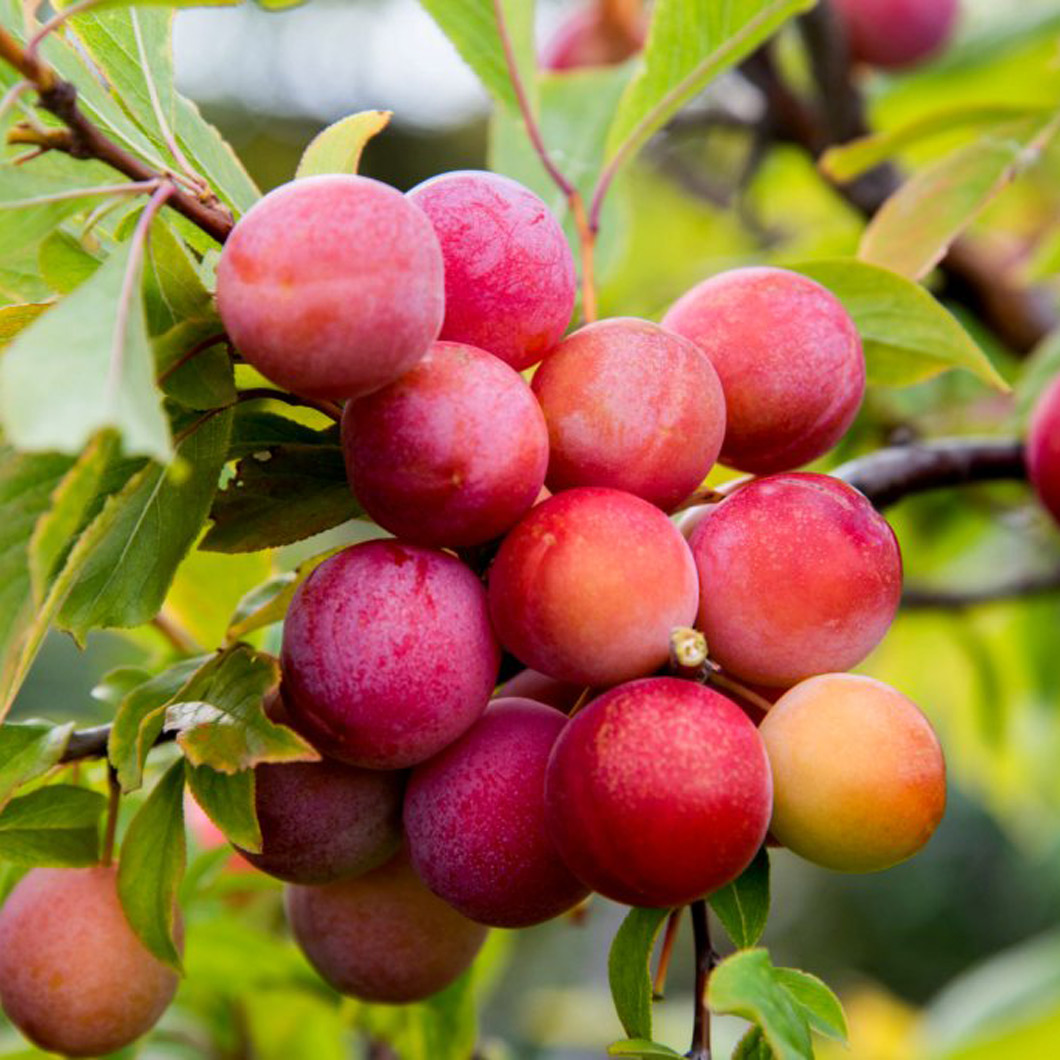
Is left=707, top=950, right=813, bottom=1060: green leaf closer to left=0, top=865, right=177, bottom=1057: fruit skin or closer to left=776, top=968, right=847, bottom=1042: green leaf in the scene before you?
left=776, top=968, right=847, bottom=1042: green leaf

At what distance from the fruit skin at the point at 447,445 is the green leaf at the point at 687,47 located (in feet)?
0.84

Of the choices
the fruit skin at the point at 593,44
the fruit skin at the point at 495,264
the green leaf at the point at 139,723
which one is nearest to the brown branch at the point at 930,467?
the fruit skin at the point at 495,264

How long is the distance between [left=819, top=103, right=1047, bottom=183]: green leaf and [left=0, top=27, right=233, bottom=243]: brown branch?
501mm

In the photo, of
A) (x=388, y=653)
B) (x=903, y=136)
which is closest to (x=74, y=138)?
(x=388, y=653)

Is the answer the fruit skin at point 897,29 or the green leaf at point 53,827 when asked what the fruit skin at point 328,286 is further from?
the fruit skin at point 897,29

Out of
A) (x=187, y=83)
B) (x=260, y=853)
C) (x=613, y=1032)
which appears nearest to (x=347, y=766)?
(x=260, y=853)

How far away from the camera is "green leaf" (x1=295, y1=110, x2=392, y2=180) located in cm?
49

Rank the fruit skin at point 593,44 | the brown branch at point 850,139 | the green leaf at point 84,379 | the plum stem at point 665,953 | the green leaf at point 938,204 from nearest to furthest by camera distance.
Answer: the green leaf at point 84,379
the plum stem at point 665,953
the green leaf at point 938,204
the brown branch at point 850,139
the fruit skin at point 593,44

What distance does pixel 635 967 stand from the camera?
0.50 m

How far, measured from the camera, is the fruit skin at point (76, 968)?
1.78 ft

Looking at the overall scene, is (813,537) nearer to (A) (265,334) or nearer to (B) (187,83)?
(A) (265,334)

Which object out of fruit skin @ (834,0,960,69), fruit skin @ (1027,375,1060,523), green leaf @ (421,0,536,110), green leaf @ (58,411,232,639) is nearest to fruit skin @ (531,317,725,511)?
green leaf @ (58,411,232,639)

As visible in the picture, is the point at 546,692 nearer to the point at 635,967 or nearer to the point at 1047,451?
the point at 635,967

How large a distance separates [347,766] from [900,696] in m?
0.21
